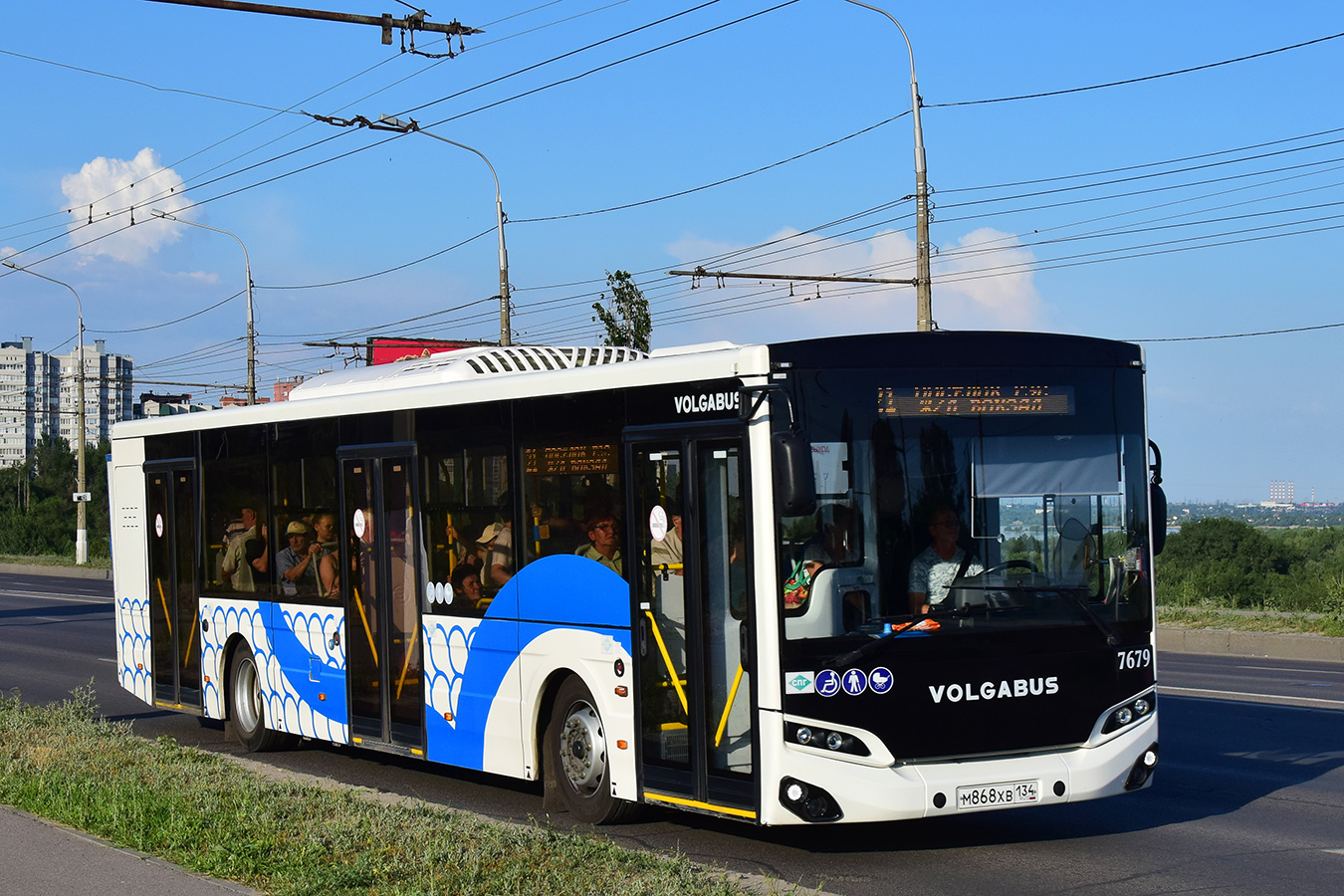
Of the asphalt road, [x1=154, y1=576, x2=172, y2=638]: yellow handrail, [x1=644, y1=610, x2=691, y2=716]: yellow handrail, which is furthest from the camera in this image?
[x1=154, y1=576, x2=172, y2=638]: yellow handrail

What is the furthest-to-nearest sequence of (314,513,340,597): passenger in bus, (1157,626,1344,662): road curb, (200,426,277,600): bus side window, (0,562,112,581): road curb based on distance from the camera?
(0,562,112,581): road curb → (1157,626,1344,662): road curb → (200,426,277,600): bus side window → (314,513,340,597): passenger in bus

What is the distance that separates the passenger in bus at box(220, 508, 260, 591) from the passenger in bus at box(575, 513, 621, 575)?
4712 mm

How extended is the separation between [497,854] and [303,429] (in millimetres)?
5726

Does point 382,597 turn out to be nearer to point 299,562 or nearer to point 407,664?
point 407,664

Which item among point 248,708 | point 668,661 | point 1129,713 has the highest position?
point 668,661

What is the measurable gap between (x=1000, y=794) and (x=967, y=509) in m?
1.46

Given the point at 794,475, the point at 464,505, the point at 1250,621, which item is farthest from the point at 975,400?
the point at 1250,621

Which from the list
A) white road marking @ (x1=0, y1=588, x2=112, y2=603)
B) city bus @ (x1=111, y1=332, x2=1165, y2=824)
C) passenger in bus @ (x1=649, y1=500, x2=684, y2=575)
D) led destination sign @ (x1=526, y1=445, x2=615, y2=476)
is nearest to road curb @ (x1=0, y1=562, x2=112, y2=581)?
white road marking @ (x1=0, y1=588, x2=112, y2=603)

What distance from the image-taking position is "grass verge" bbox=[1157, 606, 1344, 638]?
2047cm

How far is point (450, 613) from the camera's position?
10336 millimetres

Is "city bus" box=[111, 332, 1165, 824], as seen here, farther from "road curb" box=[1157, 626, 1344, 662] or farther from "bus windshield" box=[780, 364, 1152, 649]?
"road curb" box=[1157, 626, 1344, 662]

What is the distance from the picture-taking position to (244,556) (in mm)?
13039

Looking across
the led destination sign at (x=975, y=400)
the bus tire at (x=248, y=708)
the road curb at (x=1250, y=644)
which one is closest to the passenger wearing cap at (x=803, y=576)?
the led destination sign at (x=975, y=400)

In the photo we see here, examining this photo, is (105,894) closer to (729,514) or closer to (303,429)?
(729,514)
